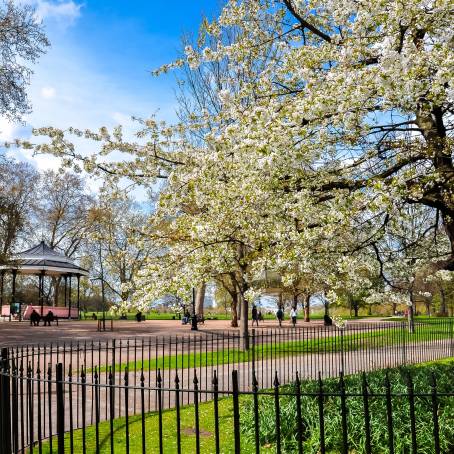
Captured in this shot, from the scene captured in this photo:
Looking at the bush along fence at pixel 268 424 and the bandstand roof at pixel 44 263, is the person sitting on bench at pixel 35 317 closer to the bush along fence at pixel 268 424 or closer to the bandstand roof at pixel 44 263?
the bandstand roof at pixel 44 263

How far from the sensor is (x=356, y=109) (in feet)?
21.2

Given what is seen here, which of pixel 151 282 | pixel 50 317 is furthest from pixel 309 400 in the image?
pixel 50 317

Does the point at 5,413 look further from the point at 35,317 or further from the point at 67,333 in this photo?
the point at 35,317

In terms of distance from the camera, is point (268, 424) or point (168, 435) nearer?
point (268, 424)

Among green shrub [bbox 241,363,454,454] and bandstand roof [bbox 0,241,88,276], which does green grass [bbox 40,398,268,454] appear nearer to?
green shrub [bbox 241,363,454,454]

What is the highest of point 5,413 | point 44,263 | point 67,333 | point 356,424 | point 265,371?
point 44,263

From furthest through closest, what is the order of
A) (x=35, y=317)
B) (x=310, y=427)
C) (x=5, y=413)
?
(x=35, y=317), (x=310, y=427), (x=5, y=413)

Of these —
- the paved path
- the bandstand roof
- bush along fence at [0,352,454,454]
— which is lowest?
the paved path

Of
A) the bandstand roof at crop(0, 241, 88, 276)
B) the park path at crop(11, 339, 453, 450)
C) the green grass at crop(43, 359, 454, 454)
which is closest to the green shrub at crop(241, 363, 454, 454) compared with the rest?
the green grass at crop(43, 359, 454, 454)

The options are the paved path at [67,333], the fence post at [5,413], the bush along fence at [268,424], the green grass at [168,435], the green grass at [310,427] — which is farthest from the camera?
the paved path at [67,333]

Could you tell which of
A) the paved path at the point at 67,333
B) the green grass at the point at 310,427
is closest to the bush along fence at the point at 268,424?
the green grass at the point at 310,427

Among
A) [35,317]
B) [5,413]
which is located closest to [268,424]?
[5,413]

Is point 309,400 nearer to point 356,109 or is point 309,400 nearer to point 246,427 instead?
point 246,427

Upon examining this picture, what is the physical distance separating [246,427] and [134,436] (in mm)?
1752
